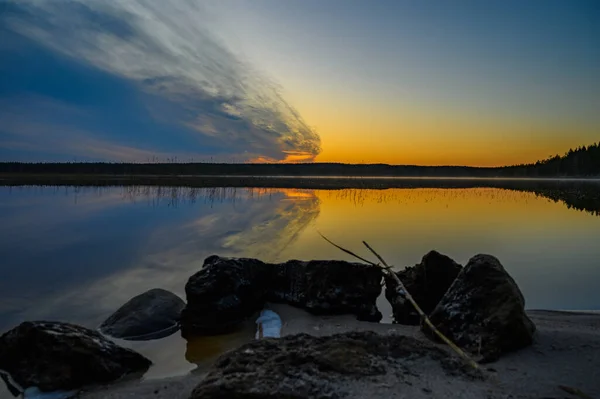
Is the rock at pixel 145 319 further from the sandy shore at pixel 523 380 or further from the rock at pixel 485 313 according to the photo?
the rock at pixel 485 313

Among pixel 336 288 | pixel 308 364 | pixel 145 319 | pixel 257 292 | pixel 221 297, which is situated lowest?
pixel 145 319

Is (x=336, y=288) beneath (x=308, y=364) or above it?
beneath

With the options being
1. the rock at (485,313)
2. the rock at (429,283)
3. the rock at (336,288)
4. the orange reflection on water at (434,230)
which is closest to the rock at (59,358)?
the rock at (336,288)

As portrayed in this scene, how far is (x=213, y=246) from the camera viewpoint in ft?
42.1

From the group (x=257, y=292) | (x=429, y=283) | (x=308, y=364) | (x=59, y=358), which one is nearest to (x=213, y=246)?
(x=257, y=292)

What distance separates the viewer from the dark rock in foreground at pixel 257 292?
6812 mm

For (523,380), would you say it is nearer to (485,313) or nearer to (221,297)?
(485,313)

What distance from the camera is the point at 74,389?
173 inches

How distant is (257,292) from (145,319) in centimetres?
194

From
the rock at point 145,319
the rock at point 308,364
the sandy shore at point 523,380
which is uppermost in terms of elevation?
A: the rock at point 308,364

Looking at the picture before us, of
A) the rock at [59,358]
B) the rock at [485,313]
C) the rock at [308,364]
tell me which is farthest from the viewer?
the rock at [485,313]

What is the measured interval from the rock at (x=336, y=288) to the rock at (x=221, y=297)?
2.46ft

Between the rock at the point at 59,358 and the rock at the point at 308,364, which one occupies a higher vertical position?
the rock at the point at 308,364

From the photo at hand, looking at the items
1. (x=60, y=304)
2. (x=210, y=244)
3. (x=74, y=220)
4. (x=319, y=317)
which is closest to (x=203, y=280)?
(x=319, y=317)
